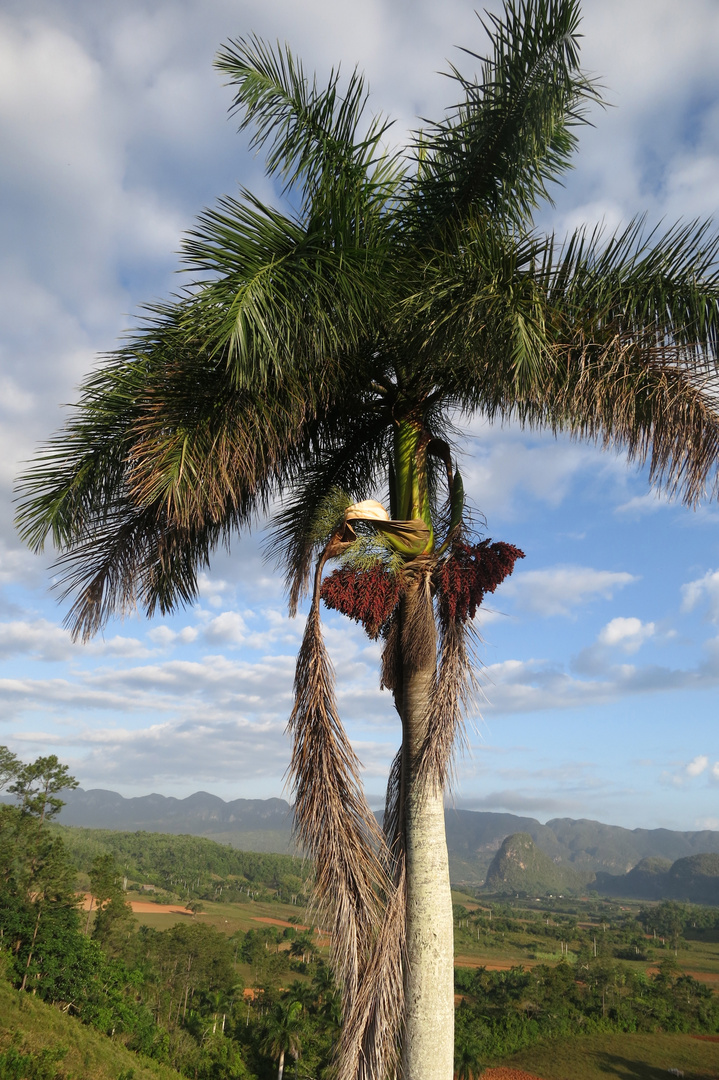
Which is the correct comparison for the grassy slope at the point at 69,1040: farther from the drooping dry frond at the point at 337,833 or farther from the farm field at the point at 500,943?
the farm field at the point at 500,943

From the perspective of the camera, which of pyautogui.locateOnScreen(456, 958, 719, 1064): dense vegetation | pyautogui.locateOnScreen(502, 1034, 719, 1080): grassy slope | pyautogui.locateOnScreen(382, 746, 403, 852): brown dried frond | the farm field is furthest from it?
the farm field

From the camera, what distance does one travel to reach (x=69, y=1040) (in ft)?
139

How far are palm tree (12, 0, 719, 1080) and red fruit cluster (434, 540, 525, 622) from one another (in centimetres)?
A: 2

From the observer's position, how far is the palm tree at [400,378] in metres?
5.15

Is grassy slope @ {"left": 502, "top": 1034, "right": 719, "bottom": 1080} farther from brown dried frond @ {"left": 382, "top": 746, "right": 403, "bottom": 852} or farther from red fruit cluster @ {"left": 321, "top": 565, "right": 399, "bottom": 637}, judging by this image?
red fruit cluster @ {"left": 321, "top": 565, "right": 399, "bottom": 637}

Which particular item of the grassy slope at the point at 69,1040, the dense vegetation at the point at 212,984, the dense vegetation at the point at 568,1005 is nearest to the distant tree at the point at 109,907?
the dense vegetation at the point at 212,984

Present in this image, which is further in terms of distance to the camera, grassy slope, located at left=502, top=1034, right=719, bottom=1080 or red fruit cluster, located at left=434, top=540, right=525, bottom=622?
grassy slope, located at left=502, top=1034, right=719, bottom=1080

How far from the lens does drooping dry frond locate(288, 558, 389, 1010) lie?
5.28 m

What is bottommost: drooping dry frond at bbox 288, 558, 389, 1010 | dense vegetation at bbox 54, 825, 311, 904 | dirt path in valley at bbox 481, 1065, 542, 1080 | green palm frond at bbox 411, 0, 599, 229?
dirt path in valley at bbox 481, 1065, 542, 1080

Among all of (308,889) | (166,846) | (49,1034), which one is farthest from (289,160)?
(166,846)

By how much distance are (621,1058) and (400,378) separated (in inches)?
3091

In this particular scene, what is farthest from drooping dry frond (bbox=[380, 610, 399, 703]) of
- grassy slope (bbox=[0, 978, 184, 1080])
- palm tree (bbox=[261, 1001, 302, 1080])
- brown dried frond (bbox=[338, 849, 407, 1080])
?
palm tree (bbox=[261, 1001, 302, 1080])

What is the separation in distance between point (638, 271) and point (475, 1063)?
66114 mm

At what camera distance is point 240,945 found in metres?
87.1
